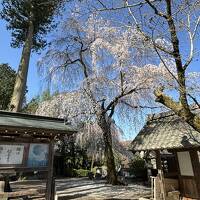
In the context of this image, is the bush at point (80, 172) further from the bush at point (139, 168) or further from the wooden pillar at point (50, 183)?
the wooden pillar at point (50, 183)

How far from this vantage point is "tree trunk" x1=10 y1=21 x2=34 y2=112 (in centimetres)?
1323

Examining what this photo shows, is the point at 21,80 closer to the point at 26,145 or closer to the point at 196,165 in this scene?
the point at 26,145

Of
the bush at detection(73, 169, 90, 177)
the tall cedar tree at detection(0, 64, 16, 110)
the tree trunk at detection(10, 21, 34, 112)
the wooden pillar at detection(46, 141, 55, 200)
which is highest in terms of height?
the tall cedar tree at detection(0, 64, 16, 110)

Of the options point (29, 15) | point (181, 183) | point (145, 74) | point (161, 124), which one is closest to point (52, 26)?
point (29, 15)

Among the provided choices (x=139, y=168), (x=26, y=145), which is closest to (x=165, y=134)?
(x=26, y=145)

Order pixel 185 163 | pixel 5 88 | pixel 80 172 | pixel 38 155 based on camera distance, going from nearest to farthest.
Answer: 1. pixel 38 155
2. pixel 185 163
3. pixel 80 172
4. pixel 5 88

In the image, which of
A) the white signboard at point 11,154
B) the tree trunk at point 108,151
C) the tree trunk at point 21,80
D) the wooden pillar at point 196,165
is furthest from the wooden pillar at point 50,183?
the tree trunk at point 108,151

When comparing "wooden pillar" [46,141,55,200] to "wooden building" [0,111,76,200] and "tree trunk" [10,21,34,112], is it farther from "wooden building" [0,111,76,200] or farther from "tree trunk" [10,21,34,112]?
"tree trunk" [10,21,34,112]

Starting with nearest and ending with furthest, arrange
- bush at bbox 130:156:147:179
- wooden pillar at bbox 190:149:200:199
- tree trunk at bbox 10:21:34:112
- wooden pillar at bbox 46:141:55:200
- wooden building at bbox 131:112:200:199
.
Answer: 1. wooden pillar at bbox 46:141:55:200
2. wooden pillar at bbox 190:149:200:199
3. wooden building at bbox 131:112:200:199
4. tree trunk at bbox 10:21:34:112
5. bush at bbox 130:156:147:179

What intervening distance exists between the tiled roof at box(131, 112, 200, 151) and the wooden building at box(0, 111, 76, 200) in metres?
4.24

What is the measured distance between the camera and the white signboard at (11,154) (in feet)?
21.8

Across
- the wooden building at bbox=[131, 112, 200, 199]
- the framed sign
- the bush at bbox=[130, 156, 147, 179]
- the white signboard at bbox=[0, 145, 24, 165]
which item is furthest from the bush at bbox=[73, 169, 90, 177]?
the white signboard at bbox=[0, 145, 24, 165]

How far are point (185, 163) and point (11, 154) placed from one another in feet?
22.5

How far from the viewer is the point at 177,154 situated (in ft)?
33.8
